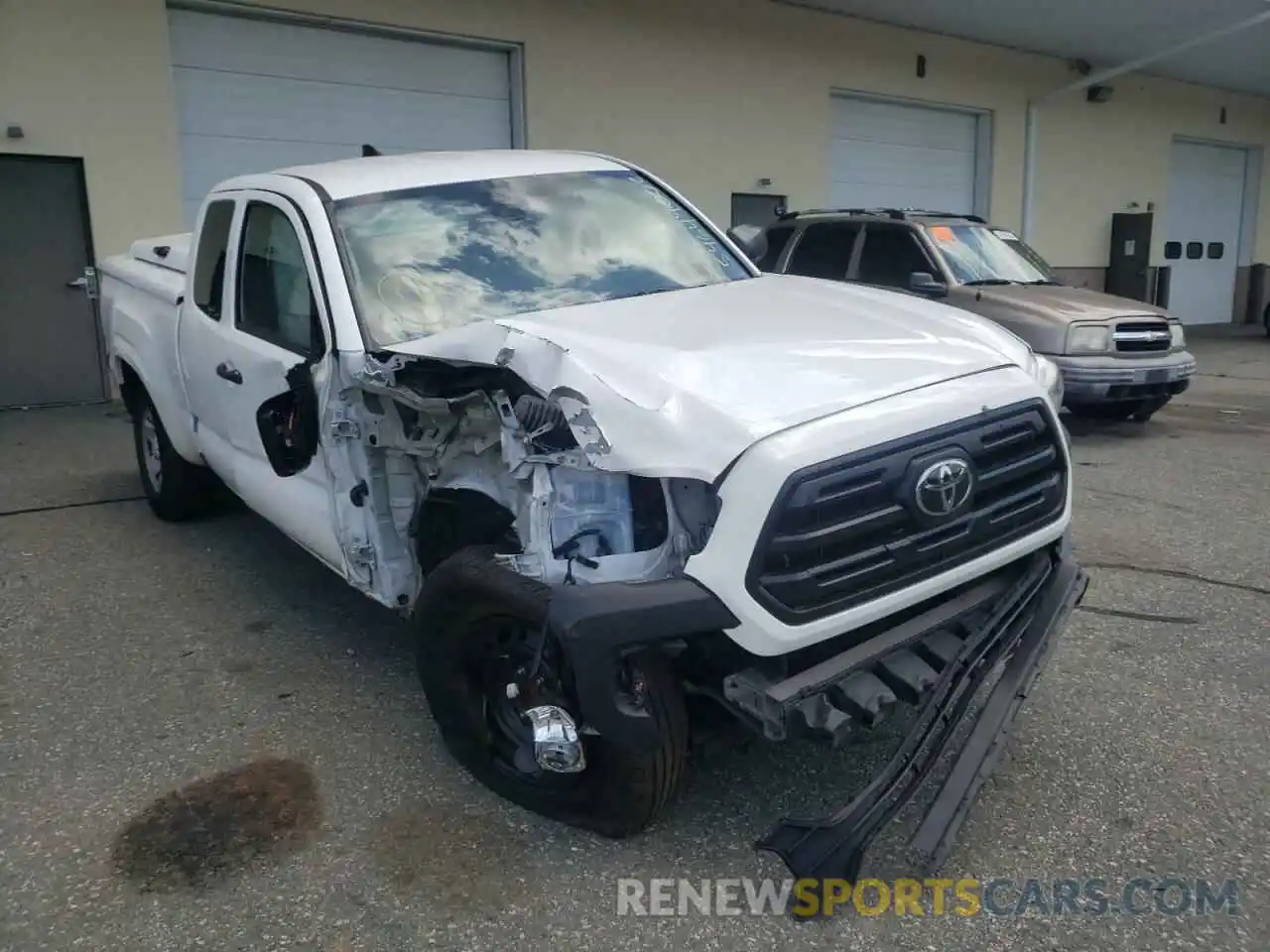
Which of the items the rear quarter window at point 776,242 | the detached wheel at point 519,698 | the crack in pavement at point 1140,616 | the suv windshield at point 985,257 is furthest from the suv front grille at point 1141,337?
the detached wheel at point 519,698

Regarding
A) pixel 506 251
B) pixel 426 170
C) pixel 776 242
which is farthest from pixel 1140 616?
pixel 776 242

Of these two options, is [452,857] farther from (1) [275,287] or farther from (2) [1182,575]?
(2) [1182,575]

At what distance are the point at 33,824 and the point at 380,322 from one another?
1951 mm

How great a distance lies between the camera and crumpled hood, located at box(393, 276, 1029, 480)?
2.68 metres

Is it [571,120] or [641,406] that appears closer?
[641,406]

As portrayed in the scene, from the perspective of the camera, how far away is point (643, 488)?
2.93 m

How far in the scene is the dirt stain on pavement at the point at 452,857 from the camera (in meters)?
2.83

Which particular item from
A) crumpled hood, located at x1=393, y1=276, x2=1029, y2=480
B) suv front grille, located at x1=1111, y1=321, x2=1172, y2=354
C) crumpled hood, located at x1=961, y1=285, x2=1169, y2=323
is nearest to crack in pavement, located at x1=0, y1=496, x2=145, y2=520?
crumpled hood, located at x1=393, y1=276, x2=1029, y2=480

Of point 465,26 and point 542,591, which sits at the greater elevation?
point 465,26

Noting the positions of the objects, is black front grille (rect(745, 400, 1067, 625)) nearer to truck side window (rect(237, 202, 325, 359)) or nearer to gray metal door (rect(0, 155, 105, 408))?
truck side window (rect(237, 202, 325, 359))

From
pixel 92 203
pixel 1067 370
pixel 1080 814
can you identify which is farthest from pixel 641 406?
pixel 92 203

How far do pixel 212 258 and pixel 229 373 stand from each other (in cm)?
83

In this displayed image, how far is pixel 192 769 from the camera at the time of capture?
3.51 metres

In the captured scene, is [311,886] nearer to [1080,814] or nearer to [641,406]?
[641,406]
